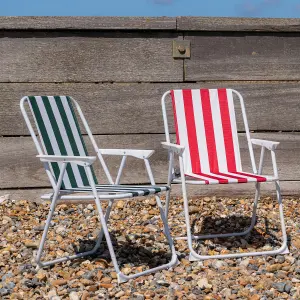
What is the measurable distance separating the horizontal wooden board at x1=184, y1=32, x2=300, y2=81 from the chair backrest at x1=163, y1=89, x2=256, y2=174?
0.79 meters

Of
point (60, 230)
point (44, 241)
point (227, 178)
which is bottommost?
point (60, 230)

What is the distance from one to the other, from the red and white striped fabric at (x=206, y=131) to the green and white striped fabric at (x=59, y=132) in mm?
706

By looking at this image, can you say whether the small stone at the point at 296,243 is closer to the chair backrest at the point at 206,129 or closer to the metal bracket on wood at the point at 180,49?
the chair backrest at the point at 206,129

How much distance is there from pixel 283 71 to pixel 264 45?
27 centimetres

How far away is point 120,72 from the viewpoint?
17.7 ft

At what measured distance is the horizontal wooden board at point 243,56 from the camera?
5.47 metres

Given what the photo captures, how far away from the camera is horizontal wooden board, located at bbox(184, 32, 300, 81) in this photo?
215 inches

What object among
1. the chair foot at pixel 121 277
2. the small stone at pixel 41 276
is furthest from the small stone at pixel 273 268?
the small stone at pixel 41 276

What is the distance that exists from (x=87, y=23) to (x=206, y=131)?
1.43 meters

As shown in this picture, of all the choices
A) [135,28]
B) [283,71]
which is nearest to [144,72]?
[135,28]

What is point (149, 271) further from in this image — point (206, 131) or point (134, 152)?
point (206, 131)

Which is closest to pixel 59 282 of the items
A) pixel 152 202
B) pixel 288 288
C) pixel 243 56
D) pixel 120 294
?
pixel 120 294

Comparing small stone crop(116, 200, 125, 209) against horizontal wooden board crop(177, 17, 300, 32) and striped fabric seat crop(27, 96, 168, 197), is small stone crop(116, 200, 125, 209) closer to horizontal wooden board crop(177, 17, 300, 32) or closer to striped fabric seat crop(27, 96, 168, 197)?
striped fabric seat crop(27, 96, 168, 197)

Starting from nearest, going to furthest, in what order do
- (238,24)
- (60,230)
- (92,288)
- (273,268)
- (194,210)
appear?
(92,288), (273,268), (60,230), (194,210), (238,24)
